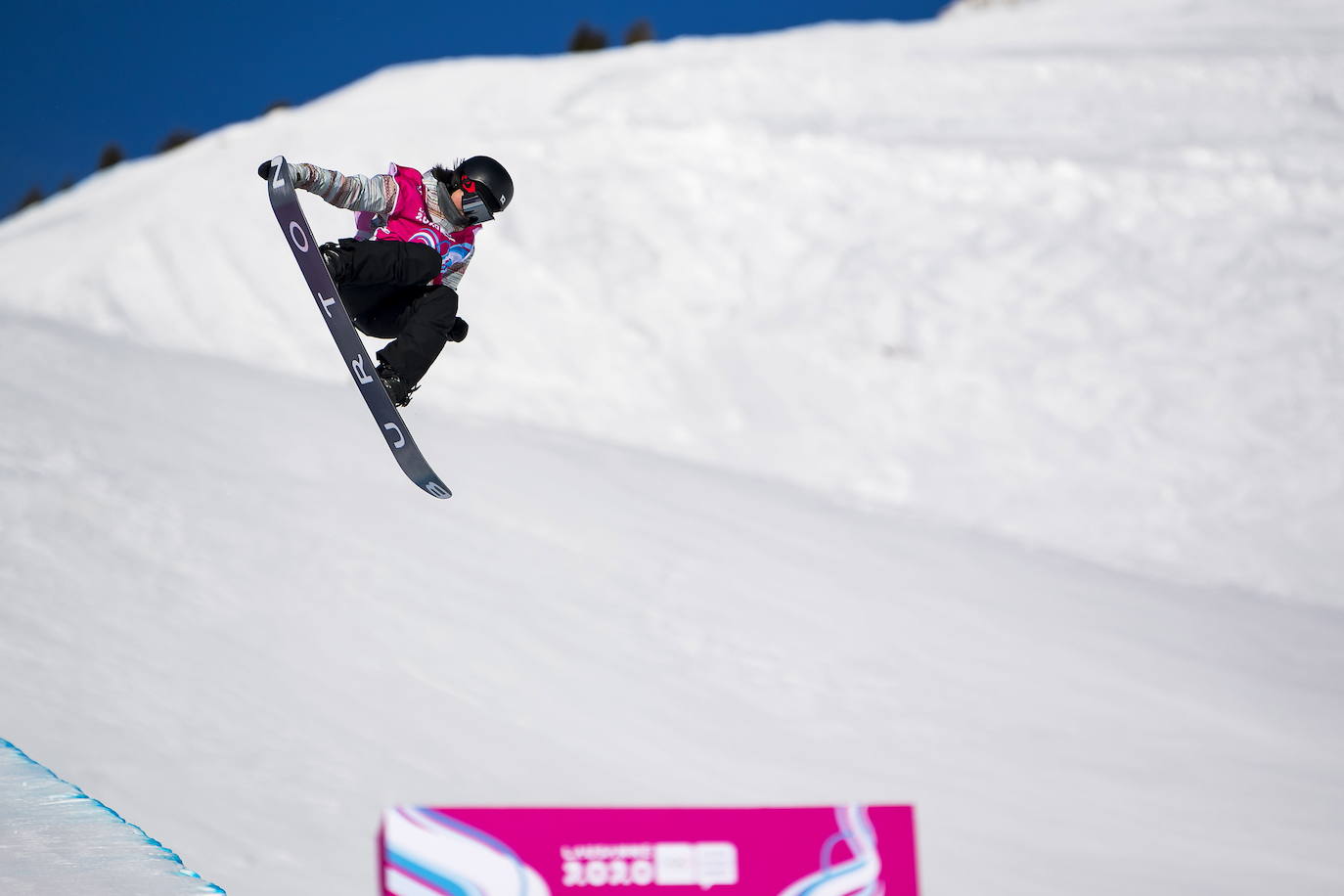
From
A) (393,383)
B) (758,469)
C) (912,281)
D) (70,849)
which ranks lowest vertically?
(70,849)

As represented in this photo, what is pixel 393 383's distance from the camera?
4445 mm

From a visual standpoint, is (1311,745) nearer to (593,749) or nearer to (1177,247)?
(593,749)

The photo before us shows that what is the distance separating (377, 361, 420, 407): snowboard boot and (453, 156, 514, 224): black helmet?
69 cm

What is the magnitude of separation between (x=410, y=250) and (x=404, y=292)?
26cm

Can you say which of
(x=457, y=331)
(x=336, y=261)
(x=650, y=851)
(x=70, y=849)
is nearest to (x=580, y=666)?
(x=70, y=849)

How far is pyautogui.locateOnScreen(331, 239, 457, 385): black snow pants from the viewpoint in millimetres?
4348

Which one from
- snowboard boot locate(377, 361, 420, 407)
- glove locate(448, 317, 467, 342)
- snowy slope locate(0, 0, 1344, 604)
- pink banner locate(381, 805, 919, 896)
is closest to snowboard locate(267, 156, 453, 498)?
snowboard boot locate(377, 361, 420, 407)

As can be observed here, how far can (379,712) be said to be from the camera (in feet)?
25.9

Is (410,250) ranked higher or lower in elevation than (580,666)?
higher

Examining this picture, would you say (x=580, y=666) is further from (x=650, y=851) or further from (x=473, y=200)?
(x=650, y=851)

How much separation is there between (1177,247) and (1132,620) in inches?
266

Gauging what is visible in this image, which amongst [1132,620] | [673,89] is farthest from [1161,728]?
[673,89]

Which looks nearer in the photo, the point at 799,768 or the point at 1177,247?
the point at 799,768

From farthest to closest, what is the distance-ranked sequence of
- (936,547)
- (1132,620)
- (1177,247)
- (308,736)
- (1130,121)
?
(1130,121) → (1177,247) → (936,547) → (1132,620) → (308,736)
